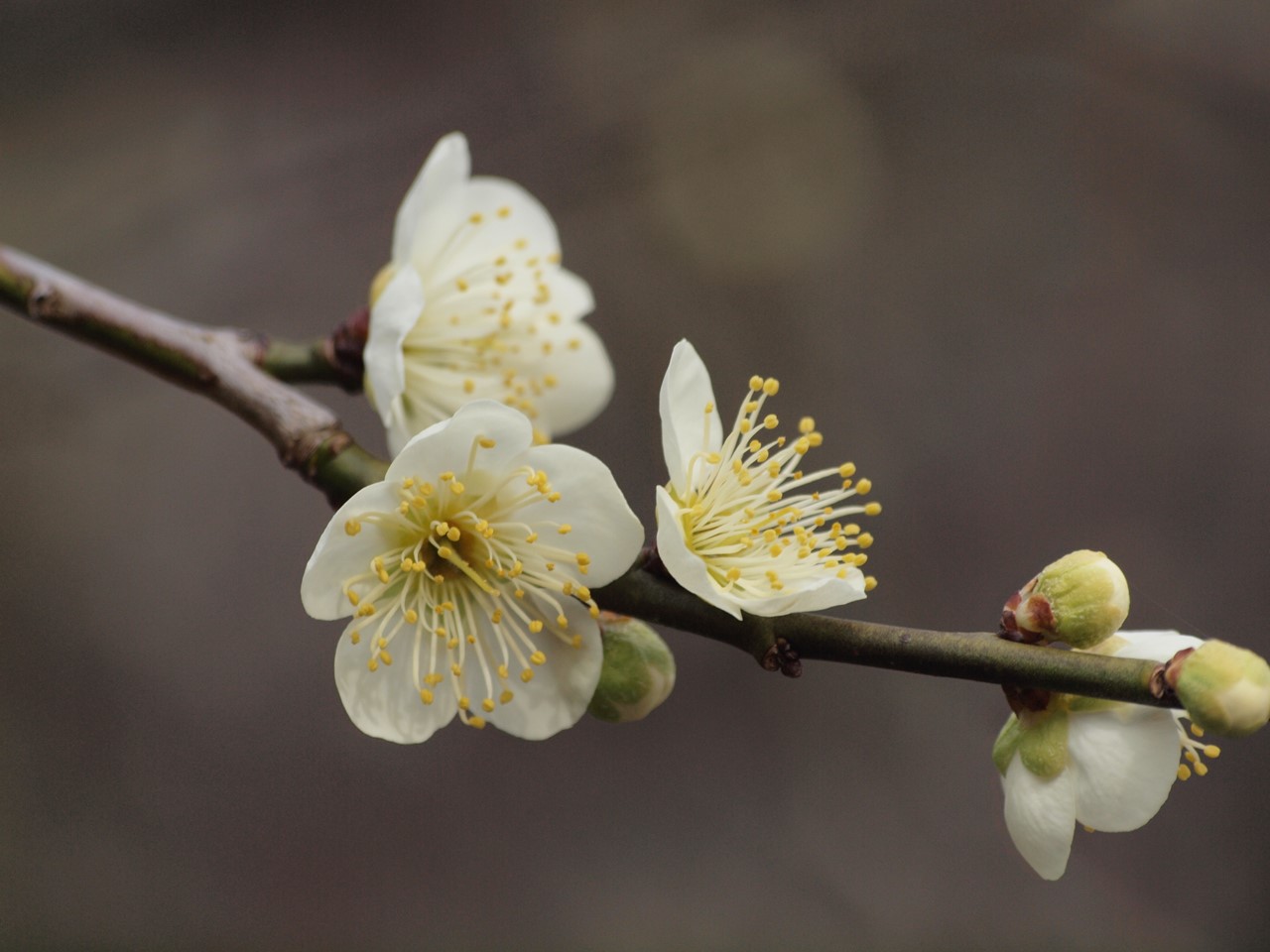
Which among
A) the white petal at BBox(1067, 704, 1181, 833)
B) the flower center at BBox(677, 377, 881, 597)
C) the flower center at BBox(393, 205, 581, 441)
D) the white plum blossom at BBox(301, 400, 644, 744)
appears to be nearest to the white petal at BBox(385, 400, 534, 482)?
the white plum blossom at BBox(301, 400, 644, 744)

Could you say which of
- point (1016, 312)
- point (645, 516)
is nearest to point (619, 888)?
point (645, 516)

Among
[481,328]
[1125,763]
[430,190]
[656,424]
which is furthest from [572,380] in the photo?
[656,424]

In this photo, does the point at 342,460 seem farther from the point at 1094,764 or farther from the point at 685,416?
the point at 1094,764

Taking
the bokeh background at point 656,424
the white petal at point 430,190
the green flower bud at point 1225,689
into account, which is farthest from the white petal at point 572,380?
the bokeh background at point 656,424

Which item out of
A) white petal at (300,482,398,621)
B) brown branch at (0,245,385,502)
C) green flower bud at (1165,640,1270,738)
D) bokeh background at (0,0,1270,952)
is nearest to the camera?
green flower bud at (1165,640,1270,738)

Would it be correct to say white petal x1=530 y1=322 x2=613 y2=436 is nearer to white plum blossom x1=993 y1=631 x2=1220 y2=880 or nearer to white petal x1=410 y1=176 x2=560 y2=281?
white petal x1=410 y1=176 x2=560 y2=281

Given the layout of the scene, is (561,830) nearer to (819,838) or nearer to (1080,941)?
(819,838)
